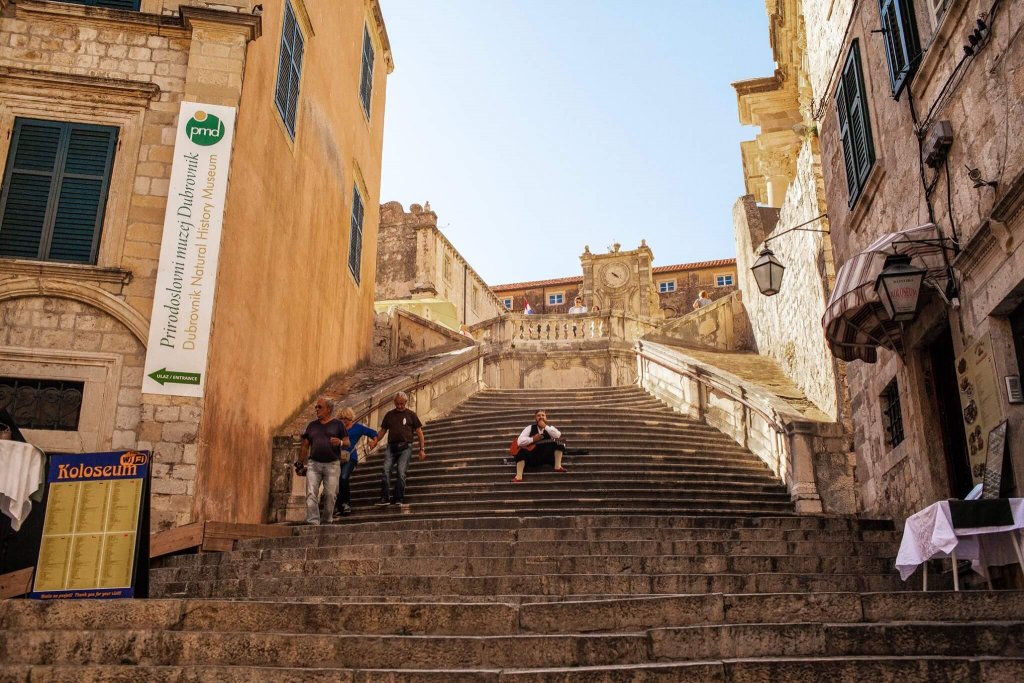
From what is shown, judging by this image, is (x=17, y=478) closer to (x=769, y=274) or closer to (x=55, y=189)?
(x=55, y=189)

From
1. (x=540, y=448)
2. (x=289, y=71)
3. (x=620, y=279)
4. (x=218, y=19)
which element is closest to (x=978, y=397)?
(x=540, y=448)

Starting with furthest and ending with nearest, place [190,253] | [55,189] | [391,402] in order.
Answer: [391,402] < [55,189] < [190,253]

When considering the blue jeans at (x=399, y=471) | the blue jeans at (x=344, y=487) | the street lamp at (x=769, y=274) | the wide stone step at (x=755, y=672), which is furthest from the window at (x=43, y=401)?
the street lamp at (x=769, y=274)

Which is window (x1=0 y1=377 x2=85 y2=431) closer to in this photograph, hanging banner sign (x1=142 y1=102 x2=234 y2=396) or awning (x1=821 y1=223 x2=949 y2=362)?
hanging banner sign (x1=142 y1=102 x2=234 y2=396)

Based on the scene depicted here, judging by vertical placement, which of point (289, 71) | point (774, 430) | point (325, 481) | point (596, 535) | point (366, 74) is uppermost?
point (366, 74)

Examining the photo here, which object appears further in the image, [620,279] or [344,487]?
[620,279]

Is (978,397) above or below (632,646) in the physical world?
above

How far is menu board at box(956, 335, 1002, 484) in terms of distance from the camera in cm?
739

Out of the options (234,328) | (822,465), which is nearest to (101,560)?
(234,328)

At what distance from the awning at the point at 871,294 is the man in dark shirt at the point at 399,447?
533cm

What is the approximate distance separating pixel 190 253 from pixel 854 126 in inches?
307

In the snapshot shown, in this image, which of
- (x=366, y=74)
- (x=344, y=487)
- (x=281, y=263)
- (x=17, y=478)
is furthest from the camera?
(x=366, y=74)

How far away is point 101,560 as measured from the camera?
7336 mm

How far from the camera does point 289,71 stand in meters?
15.0
